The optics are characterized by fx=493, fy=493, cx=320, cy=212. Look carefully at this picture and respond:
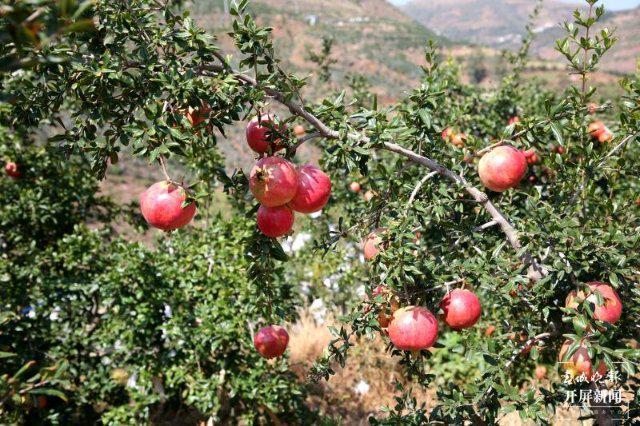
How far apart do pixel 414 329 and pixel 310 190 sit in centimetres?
64

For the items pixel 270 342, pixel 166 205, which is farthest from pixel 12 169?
pixel 166 205

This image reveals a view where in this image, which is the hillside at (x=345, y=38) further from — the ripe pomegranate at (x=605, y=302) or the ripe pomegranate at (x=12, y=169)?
the ripe pomegranate at (x=605, y=302)

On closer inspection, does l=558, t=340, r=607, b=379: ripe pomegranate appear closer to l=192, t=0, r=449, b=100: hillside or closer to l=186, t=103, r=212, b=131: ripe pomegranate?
l=186, t=103, r=212, b=131: ripe pomegranate

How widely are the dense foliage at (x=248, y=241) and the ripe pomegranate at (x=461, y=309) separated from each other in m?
0.08

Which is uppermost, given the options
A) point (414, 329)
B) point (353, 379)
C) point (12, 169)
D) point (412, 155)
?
point (12, 169)

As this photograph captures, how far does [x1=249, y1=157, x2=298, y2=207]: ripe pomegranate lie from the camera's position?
60.9 inches

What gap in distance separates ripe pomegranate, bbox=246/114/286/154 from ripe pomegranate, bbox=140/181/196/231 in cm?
34

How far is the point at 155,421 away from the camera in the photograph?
161 inches

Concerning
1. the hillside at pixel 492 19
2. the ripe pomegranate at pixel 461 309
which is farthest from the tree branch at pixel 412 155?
the hillside at pixel 492 19

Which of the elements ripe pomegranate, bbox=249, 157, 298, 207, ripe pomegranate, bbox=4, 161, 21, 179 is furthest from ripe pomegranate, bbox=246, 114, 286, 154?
ripe pomegranate, bbox=4, 161, 21, 179

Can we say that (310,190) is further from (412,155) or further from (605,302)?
(605,302)

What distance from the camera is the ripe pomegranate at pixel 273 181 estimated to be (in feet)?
5.08

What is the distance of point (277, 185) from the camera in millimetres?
1550

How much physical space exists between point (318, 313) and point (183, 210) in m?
5.18
